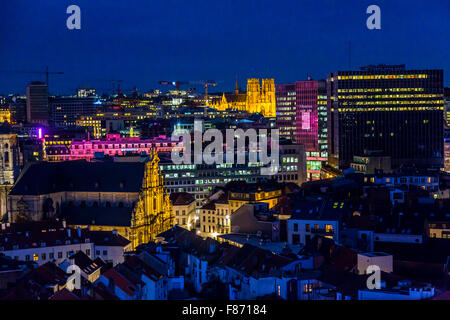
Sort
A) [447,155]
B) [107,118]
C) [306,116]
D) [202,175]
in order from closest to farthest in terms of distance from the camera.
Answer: [202,175] → [447,155] → [306,116] → [107,118]

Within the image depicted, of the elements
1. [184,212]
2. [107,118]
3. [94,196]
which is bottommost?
[184,212]

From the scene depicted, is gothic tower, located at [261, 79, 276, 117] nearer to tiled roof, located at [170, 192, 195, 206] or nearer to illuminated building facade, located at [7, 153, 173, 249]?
tiled roof, located at [170, 192, 195, 206]

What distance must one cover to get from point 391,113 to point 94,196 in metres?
56.6

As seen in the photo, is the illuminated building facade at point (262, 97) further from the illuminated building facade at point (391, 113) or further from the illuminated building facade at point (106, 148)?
the illuminated building facade at point (106, 148)

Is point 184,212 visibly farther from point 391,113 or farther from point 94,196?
point 391,113

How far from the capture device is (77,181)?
56.5 m

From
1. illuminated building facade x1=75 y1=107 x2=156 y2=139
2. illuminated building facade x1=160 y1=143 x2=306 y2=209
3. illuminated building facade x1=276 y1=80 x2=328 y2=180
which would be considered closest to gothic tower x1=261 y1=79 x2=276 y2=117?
illuminated building facade x1=75 y1=107 x2=156 y2=139

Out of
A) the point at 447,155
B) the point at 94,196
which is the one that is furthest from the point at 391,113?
the point at 94,196

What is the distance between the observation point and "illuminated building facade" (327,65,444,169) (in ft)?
338

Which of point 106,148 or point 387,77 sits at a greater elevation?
point 387,77

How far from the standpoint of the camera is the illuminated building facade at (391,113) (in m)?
103

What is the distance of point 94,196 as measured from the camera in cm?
5575
